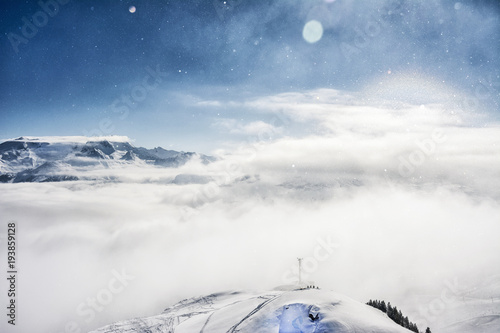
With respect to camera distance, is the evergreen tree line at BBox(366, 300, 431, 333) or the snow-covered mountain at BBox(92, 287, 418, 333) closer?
the snow-covered mountain at BBox(92, 287, 418, 333)

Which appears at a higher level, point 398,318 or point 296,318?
point 296,318

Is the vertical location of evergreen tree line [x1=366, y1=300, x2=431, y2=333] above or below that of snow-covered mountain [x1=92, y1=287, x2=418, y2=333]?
below

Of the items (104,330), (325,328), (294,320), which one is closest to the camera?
(325,328)

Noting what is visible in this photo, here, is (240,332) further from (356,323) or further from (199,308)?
(199,308)

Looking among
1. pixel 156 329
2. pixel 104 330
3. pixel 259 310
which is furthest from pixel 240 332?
pixel 104 330

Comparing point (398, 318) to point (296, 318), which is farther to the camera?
point (398, 318)

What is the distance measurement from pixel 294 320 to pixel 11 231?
5060cm

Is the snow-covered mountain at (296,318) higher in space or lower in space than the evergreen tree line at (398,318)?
higher

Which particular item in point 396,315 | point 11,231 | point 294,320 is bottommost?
point 396,315

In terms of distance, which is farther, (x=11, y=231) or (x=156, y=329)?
(x=156, y=329)

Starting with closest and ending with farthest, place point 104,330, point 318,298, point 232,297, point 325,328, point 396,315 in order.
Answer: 1. point 325,328
2. point 318,298
3. point 396,315
4. point 104,330
5. point 232,297

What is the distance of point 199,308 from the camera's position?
72625mm

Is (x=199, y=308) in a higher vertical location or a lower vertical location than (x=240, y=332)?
lower

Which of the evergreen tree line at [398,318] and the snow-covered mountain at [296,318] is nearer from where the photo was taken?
the snow-covered mountain at [296,318]
